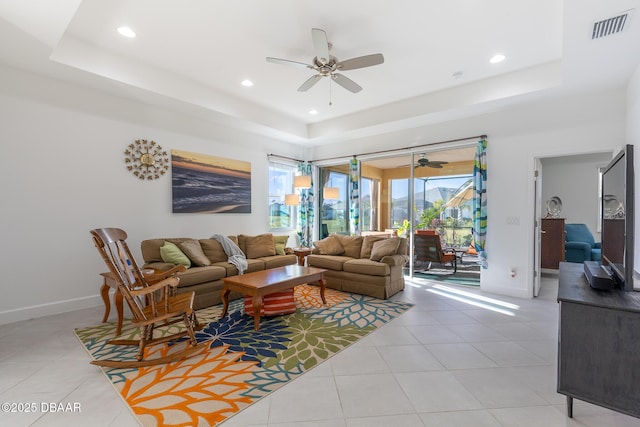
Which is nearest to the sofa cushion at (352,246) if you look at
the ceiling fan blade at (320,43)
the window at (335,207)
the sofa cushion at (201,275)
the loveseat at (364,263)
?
the loveseat at (364,263)

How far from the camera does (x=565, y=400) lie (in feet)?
6.43

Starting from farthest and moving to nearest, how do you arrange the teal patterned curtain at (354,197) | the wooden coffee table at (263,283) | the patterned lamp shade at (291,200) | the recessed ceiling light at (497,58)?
1. the teal patterned curtain at (354,197)
2. the patterned lamp shade at (291,200)
3. the recessed ceiling light at (497,58)
4. the wooden coffee table at (263,283)

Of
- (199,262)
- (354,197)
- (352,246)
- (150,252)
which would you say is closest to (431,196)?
(354,197)

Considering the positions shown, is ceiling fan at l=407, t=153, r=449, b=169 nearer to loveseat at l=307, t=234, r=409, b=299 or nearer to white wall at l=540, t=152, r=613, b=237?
loveseat at l=307, t=234, r=409, b=299

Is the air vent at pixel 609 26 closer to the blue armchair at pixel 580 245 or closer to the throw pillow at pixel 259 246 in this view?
the blue armchair at pixel 580 245

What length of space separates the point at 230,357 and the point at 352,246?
313 cm

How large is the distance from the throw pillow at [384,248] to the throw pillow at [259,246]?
182cm

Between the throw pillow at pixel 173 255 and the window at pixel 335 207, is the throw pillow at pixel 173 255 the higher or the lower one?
the lower one

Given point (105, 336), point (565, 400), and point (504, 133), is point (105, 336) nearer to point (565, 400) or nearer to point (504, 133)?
point (565, 400)

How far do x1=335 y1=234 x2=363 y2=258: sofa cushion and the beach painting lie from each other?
2.00 m

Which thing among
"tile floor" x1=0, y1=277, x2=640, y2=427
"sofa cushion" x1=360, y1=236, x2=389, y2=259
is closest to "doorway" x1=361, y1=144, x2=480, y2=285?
"sofa cushion" x1=360, y1=236, x2=389, y2=259

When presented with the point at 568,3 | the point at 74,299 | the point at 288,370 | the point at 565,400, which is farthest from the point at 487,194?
the point at 74,299

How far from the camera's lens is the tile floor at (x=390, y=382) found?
1.78 metres

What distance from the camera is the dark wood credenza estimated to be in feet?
Answer: 5.29
